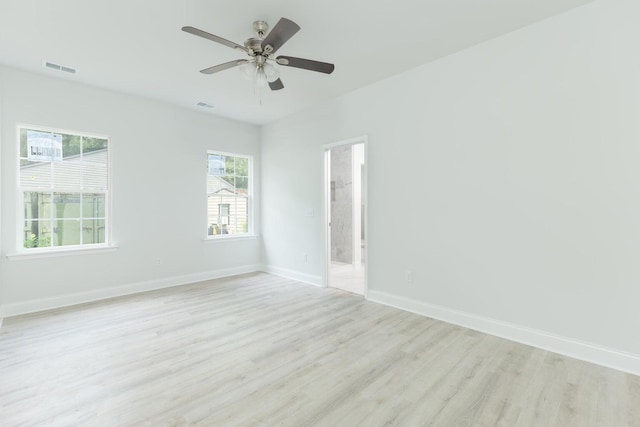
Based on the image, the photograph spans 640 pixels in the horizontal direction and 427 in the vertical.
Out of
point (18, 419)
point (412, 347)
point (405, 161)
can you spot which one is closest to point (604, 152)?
point (405, 161)

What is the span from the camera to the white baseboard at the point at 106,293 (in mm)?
3539

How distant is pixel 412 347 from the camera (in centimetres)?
269

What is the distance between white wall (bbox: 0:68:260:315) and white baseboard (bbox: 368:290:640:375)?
3472 mm

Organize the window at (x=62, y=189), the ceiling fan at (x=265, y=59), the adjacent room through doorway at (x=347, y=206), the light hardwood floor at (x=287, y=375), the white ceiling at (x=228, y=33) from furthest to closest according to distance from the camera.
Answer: the adjacent room through doorway at (x=347, y=206)
the window at (x=62, y=189)
the white ceiling at (x=228, y=33)
the ceiling fan at (x=265, y=59)
the light hardwood floor at (x=287, y=375)

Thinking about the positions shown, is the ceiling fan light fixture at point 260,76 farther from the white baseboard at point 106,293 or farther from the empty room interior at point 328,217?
the white baseboard at point 106,293

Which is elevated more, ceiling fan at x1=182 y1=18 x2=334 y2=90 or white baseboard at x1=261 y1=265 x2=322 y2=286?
ceiling fan at x1=182 y1=18 x2=334 y2=90

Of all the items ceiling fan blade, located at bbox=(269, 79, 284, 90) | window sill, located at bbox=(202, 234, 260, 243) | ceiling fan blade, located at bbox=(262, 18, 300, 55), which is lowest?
window sill, located at bbox=(202, 234, 260, 243)

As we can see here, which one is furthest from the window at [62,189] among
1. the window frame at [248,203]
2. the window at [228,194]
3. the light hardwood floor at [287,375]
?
the window at [228,194]

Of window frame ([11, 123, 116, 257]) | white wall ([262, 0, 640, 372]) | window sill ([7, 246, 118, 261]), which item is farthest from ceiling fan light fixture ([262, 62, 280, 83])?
window sill ([7, 246, 118, 261])

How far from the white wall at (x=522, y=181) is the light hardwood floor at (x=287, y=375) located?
399mm

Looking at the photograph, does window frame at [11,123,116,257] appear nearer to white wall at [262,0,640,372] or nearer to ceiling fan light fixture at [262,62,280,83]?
Result: ceiling fan light fixture at [262,62,280,83]

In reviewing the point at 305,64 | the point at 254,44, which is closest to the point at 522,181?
the point at 305,64

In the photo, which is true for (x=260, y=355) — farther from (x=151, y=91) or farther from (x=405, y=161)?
(x=151, y=91)

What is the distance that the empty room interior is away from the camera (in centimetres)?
209
